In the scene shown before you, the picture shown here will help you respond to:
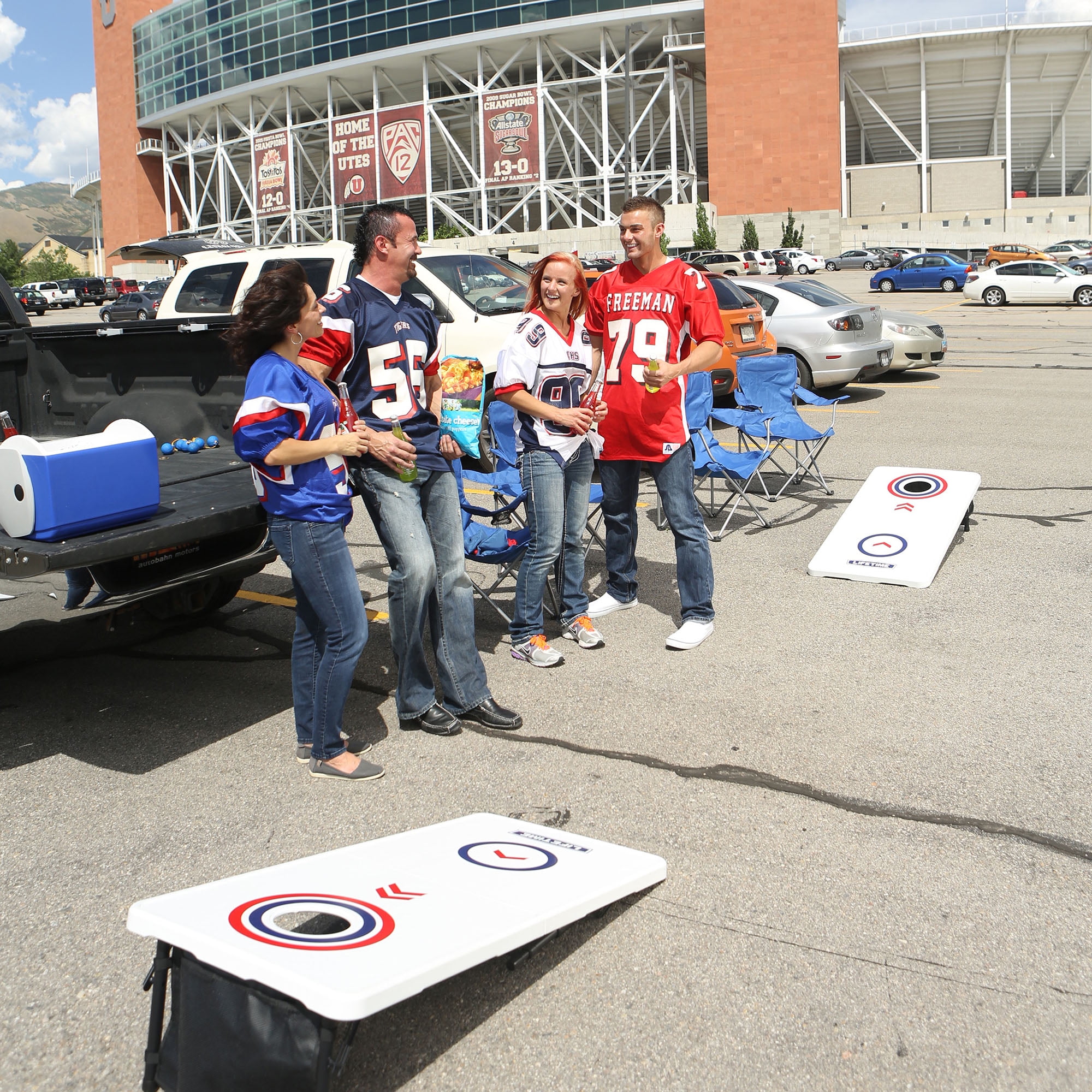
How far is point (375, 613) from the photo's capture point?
604cm

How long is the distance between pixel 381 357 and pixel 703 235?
5432 centimetres

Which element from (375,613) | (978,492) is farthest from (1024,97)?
(375,613)

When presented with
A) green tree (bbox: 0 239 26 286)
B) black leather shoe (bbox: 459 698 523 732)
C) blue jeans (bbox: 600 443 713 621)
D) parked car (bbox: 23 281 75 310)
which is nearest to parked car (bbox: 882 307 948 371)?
blue jeans (bbox: 600 443 713 621)

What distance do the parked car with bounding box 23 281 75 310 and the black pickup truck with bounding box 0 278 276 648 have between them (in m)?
56.4

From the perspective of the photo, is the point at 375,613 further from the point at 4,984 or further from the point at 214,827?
the point at 4,984

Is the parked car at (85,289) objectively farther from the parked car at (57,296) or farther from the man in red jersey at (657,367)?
the man in red jersey at (657,367)

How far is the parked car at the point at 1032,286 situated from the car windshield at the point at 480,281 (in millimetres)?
25253

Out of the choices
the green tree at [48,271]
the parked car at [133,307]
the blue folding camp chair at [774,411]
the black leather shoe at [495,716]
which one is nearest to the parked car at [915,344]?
the blue folding camp chair at [774,411]

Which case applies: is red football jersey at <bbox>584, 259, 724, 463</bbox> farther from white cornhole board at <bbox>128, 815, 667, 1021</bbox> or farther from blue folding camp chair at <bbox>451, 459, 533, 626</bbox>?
white cornhole board at <bbox>128, 815, 667, 1021</bbox>

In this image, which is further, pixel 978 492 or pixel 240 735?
pixel 978 492

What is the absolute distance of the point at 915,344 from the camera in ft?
48.5

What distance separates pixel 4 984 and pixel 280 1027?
3.68ft

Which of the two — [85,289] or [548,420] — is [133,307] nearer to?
[85,289]

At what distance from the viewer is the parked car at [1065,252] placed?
1866 inches
